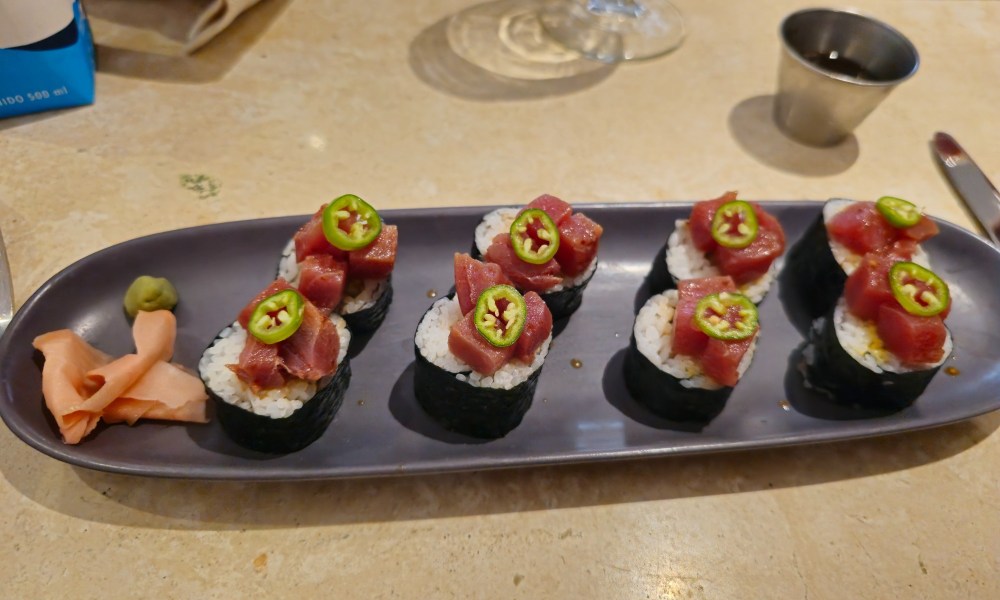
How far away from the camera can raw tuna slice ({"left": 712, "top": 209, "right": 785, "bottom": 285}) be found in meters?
1.90

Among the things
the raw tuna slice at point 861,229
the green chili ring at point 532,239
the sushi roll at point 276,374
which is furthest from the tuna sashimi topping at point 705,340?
the sushi roll at point 276,374

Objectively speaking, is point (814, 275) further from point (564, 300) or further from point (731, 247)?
point (564, 300)

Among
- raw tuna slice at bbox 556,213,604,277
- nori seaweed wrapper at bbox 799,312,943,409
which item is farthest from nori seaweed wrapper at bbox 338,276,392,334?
nori seaweed wrapper at bbox 799,312,943,409

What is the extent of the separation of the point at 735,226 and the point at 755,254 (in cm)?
10

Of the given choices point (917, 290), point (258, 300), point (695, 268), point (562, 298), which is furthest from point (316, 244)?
point (917, 290)

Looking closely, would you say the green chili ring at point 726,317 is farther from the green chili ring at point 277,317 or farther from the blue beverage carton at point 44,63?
the blue beverage carton at point 44,63

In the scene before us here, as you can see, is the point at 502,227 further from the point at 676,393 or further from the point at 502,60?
the point at 502,60

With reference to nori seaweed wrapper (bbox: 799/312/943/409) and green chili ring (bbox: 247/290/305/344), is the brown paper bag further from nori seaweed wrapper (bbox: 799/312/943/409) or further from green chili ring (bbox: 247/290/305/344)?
nori seaweed wrapper (bbox: 799/312/943/409)

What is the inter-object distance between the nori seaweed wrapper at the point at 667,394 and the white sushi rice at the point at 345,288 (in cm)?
74

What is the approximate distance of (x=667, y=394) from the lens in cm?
171

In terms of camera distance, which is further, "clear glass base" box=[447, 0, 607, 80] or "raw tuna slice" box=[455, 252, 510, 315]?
"clear glass base" box=[447, 0, 607, 80]

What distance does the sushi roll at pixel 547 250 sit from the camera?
5.86ft

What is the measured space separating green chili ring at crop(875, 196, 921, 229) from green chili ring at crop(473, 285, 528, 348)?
4.00 feet

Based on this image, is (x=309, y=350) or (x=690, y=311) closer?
(x=309, y=350)
